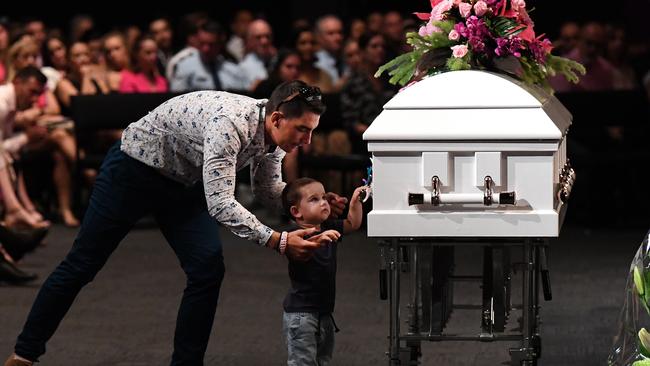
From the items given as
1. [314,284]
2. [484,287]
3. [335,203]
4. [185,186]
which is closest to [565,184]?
[484,287]

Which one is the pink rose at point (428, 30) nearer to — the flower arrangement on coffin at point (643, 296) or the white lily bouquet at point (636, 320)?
the white lily bouquet at point (636, 320)

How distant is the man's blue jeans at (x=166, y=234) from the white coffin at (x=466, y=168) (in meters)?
0.90

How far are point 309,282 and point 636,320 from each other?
4.62 ft

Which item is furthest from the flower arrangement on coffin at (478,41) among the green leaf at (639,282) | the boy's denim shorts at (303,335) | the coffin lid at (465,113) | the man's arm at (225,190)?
the green leaf at (639,282)

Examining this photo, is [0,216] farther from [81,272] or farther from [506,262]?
[506,262]

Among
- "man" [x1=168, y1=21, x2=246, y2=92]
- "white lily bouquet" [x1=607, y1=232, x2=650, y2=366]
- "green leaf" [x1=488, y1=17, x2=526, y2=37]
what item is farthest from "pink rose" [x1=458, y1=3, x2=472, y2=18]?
"man" [x1=168, y1=21, x2=246, y2=92]

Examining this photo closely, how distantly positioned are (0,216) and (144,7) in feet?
29.4

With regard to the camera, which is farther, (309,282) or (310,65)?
(310,65)

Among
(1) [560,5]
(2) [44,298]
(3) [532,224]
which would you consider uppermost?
(3) [532,224]

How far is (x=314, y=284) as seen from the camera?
20.0 ft

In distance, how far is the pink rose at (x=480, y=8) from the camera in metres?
6.20

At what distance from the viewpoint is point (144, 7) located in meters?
20.7

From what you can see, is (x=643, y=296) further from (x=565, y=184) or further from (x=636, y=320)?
(x=565, y=184)

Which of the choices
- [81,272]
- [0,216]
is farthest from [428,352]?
[0,216]
